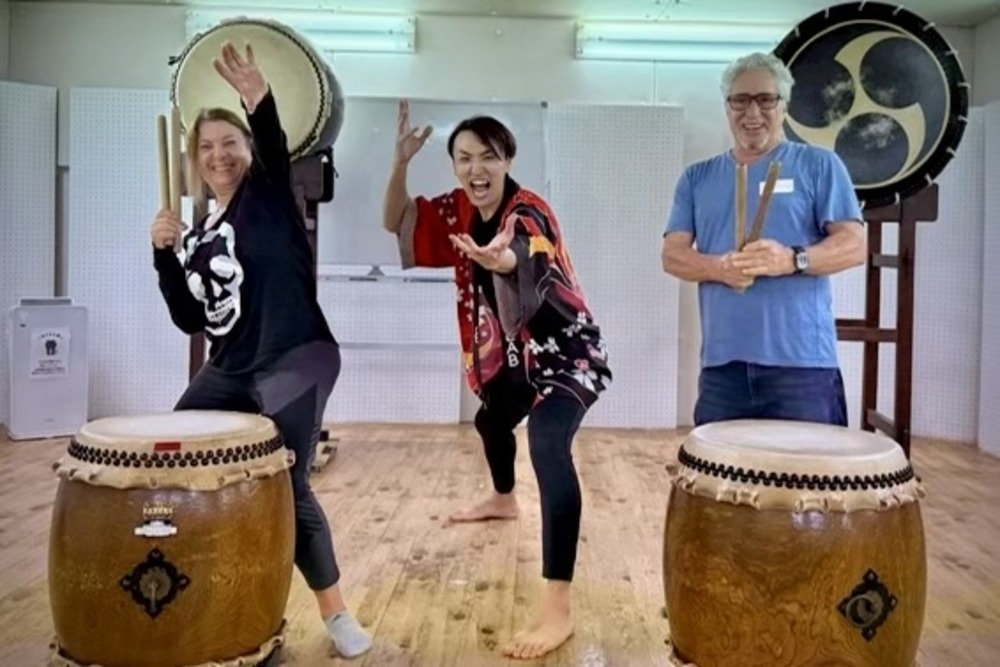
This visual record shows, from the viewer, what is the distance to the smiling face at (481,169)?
2441mm

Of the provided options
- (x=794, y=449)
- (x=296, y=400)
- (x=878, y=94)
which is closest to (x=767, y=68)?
(x=794, y=449)

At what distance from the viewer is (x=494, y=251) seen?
2123 mm

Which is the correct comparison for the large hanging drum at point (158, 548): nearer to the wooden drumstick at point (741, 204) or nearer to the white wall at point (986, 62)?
the wooden drumstick at point (741, 204)

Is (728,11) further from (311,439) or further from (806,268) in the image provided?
(311,439)

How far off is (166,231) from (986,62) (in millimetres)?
4779

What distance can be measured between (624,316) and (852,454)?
12.6ft

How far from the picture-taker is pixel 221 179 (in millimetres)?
2234

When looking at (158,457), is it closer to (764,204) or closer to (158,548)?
(158,548)

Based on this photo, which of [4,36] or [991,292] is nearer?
[991,292]

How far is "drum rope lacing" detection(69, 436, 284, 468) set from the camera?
5.63 ft

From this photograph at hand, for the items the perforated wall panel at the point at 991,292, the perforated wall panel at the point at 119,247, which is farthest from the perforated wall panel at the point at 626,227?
the perforated wall panel at the point at 119,247

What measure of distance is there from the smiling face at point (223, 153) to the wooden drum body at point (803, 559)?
1.25m

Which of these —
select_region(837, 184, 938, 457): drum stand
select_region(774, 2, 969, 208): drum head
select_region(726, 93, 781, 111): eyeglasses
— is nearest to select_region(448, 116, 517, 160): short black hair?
select_region(726, 93, 781, 111): eyeglasses

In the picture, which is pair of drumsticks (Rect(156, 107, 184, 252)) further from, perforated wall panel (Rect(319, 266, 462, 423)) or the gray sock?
perforated wall panel (Rect(319, 266, 462, 423))
